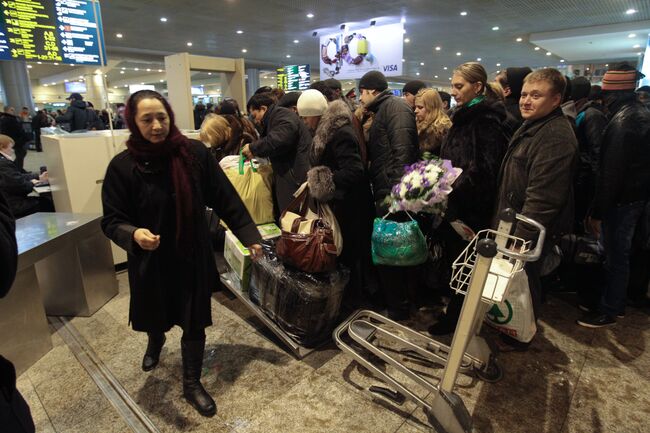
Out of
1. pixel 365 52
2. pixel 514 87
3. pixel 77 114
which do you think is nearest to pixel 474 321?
pixel 514 87

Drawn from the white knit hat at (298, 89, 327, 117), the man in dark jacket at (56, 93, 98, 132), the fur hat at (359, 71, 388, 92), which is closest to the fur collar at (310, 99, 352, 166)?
the white knit hat at (298, 89, 327, 117)

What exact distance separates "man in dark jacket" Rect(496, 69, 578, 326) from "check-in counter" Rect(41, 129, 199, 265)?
3080mm

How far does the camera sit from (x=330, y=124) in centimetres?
242

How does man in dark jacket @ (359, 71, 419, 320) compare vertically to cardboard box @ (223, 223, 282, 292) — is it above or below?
above

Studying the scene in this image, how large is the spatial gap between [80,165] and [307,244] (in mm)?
2359

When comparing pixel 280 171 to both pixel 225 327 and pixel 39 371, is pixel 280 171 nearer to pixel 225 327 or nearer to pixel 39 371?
pixel 225 327

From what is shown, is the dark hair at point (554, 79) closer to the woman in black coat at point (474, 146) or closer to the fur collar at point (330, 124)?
the woman in black coat at point (474, 146)

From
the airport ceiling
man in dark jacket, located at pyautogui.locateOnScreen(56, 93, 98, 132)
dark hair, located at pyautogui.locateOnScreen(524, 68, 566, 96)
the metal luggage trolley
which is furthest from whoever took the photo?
man in dark jacket, located at pyautogui.locateOnScreen(56, 93, 98, 132)

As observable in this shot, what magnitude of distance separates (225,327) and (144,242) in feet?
4.29

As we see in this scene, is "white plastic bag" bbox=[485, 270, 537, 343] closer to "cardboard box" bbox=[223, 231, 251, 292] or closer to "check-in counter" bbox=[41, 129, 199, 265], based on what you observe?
"cardboard box" bbox=[223, 231, 251, 292]

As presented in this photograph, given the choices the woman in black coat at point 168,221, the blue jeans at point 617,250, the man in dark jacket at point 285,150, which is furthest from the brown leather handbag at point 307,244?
the blue jeans at point 617,250

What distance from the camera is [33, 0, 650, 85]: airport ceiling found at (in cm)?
818

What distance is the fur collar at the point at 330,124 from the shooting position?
242cm

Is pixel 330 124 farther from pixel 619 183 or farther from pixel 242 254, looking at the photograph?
pixel 619 183
